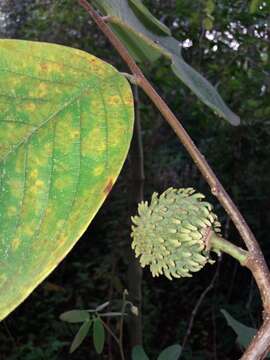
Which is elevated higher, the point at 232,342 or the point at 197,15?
the point at 197,15

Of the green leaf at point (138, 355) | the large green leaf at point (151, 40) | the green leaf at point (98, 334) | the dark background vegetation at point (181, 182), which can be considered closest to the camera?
the large green leaf at point (151, 40)

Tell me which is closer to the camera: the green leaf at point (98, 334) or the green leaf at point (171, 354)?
the green leaf at point (171, 354)

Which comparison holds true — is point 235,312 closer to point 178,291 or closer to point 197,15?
point 178,291

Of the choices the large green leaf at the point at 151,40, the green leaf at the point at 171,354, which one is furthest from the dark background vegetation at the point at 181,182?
the large green leaf at the point at 151,40

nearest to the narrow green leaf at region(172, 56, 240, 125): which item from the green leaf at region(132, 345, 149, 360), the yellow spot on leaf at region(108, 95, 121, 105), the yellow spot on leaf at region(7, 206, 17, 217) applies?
the yellow spot on leaf at region(108, 95, 121, 105)

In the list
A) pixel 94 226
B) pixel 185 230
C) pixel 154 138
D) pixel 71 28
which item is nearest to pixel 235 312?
pixel 94 226

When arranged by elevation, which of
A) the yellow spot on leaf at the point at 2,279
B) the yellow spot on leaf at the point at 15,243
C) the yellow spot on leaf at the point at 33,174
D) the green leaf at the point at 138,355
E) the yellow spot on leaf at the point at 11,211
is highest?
the yellow spot on leaf at the point at 33,174

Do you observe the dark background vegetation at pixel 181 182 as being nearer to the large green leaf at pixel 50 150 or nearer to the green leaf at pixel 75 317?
the green leaf at pixel 75 317
